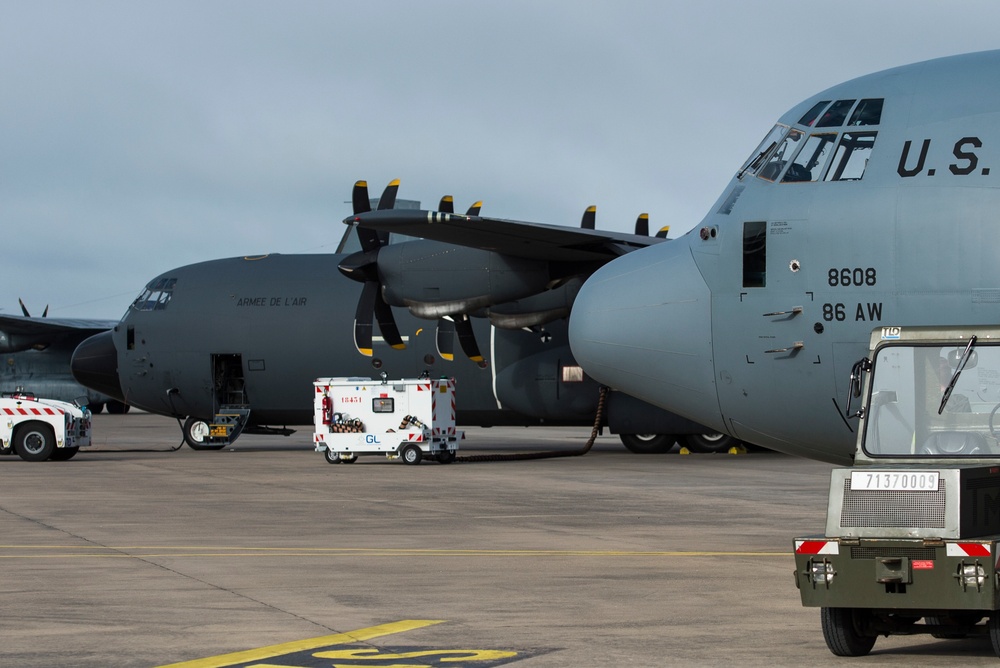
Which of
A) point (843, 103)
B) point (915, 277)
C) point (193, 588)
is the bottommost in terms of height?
point (193, 588)

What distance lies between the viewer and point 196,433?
3788cm

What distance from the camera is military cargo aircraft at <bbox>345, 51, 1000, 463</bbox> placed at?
12.5 metres

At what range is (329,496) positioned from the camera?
2330 centimetres

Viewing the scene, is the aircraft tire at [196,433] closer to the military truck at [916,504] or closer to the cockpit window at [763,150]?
the cockpit window at [763,150]

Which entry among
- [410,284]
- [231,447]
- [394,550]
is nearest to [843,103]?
[394,550]

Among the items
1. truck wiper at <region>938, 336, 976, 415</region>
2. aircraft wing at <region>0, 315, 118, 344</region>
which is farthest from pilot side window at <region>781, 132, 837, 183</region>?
aircraft wing at <region>0, 315, 118, 344</region>

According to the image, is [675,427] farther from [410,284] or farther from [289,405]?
[289,405]

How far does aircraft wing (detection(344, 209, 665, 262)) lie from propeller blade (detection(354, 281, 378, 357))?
12.4 ft

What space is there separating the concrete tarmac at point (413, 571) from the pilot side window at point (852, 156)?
13.0 feet

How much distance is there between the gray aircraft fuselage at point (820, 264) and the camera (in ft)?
40.9

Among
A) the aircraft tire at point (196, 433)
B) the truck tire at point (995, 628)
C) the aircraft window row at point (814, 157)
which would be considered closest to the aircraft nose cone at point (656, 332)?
the aircraft window row at point (814, 157)

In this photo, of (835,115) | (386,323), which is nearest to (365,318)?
Answer: (386,323)

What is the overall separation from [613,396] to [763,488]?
869cm

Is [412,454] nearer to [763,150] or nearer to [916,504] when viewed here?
[763,150]
